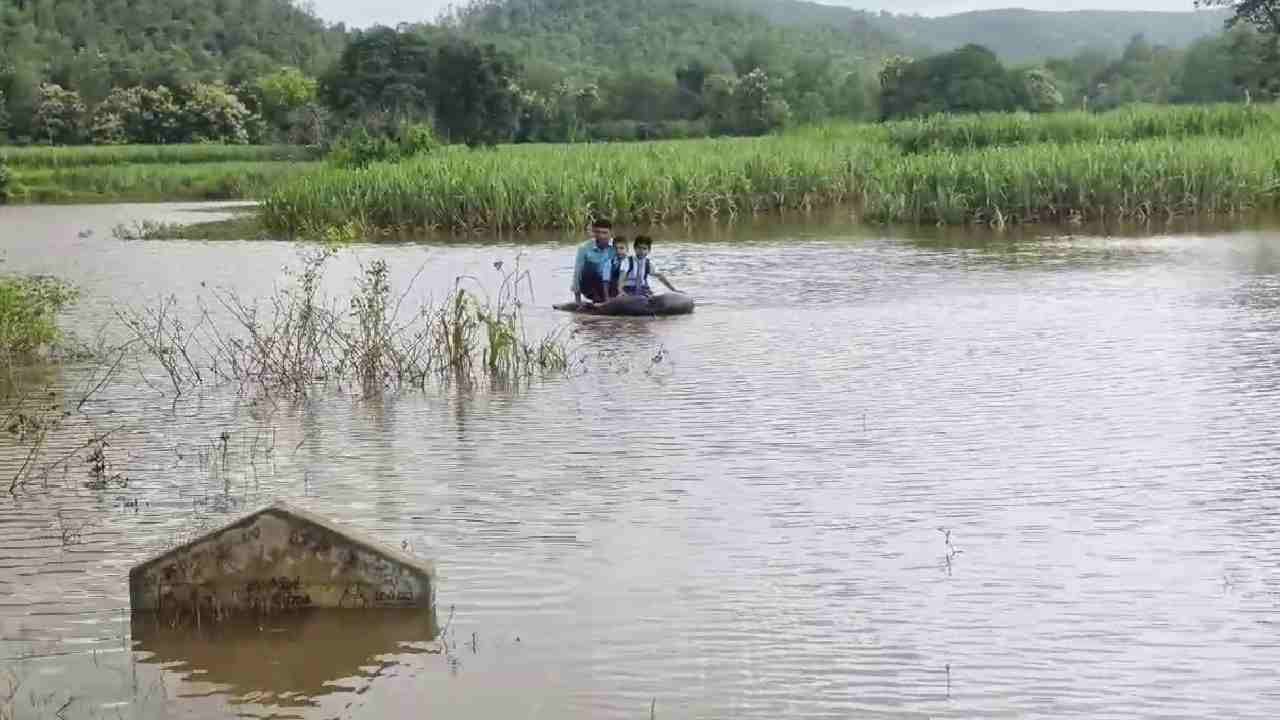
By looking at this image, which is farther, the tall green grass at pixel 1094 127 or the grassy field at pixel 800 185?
the tall green grass at pixel 1094 127

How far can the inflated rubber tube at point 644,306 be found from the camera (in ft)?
56.4

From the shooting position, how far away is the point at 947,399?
12117mm

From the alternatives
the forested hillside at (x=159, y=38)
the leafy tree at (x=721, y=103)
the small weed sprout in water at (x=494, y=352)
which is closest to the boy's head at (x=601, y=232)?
the small weed sprout in water at (x=494, y=352)

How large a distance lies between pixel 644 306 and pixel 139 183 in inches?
1731

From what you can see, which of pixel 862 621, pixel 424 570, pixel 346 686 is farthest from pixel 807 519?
pixel 346 686

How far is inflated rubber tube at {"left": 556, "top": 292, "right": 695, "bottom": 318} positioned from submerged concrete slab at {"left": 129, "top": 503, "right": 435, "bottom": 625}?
33.7ft

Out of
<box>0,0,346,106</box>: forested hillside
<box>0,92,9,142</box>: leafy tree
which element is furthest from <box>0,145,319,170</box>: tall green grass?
<box>0,0,346,106</box>: forested hillside

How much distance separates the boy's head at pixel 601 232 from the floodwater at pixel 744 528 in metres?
1.10

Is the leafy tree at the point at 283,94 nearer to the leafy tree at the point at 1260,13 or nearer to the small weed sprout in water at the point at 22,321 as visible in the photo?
the leafy tree at the point at 1260,13

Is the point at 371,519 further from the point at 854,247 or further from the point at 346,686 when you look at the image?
the point at 854,247

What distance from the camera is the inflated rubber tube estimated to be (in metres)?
17.2

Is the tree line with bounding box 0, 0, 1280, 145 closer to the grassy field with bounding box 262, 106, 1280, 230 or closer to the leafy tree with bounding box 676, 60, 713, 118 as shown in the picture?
the leafy tree with bounding box 676, 60, 713, 118

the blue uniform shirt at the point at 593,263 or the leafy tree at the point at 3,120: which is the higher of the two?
the leafy tree at the point at 3,120

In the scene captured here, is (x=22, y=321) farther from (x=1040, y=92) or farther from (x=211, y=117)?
(x=1040, y=92)
